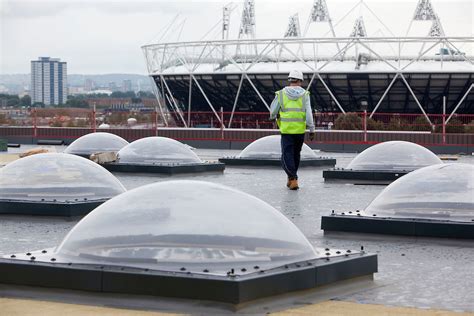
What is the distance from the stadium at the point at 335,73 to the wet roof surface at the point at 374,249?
51491 mm

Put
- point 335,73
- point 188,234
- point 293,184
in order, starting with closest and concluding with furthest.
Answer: point 188,234 < point 293,184 < point 335,73

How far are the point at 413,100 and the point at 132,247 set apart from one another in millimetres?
67620

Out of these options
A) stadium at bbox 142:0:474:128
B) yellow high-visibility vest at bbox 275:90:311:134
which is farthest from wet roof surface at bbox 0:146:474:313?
stadium at bbox 142:0:474:128

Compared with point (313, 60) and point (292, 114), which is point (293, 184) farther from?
point (313, 60)

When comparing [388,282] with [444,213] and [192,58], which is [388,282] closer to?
[444,213]

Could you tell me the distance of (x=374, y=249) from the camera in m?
9.27

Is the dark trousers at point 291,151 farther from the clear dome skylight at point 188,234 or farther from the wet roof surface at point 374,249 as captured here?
the clear dome skylight at point 188,234

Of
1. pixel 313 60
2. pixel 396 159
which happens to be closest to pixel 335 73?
pixel 313 60

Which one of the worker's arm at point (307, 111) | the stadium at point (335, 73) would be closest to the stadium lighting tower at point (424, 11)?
the stadium at point (335, 73)

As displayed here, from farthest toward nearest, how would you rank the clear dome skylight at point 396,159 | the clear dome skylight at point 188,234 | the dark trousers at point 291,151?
the clear dome skylight at point 396,159 → the dark trousers at point 291,151 → the clear dome skylight at point 188,234

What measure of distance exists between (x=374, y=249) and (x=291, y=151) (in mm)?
6246

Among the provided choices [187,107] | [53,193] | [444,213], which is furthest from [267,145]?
[187,107]

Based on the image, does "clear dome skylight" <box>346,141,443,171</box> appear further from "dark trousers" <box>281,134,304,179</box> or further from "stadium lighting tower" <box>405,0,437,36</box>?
"stadium lighting tower" <box>405,0,437,36</box>

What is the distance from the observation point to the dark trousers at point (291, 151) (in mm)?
15461
